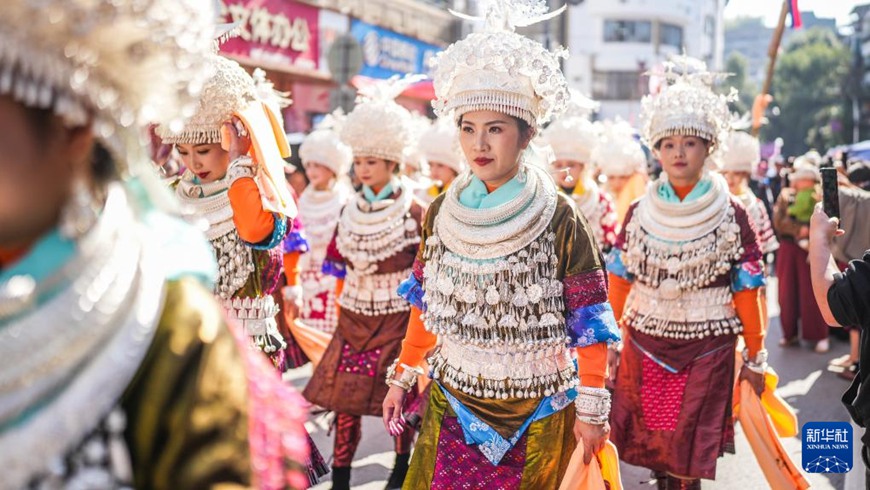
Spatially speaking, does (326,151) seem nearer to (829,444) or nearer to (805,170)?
(829,444)

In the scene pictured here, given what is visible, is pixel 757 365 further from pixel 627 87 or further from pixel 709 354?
pixel 627 87

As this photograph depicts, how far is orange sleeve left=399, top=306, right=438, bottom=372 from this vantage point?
3.74 metres

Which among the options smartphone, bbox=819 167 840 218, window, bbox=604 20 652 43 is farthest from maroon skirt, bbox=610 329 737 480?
window, bbox=604 20 652 43

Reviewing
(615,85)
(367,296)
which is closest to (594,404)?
(367,296)

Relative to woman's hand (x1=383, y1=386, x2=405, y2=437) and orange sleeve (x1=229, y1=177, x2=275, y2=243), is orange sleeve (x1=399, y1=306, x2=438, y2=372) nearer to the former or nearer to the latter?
woman's hand (x1=383, y1=386, x2=405, y2=437)

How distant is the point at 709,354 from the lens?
15.2ft

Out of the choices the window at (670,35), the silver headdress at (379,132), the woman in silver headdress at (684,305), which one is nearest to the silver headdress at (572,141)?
the silver headdress at (379,132)

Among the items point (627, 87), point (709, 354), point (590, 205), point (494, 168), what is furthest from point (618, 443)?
point (627, 87)

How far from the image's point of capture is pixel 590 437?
10.6ft

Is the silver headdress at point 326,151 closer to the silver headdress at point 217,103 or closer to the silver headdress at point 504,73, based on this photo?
the silver headdress at point 217,103

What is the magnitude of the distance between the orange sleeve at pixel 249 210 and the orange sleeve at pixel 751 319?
234cm

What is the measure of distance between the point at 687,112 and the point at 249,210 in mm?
2461

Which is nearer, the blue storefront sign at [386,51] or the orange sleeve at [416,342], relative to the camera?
the orange sleeve at [416,342]

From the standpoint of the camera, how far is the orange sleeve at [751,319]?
450 cm
